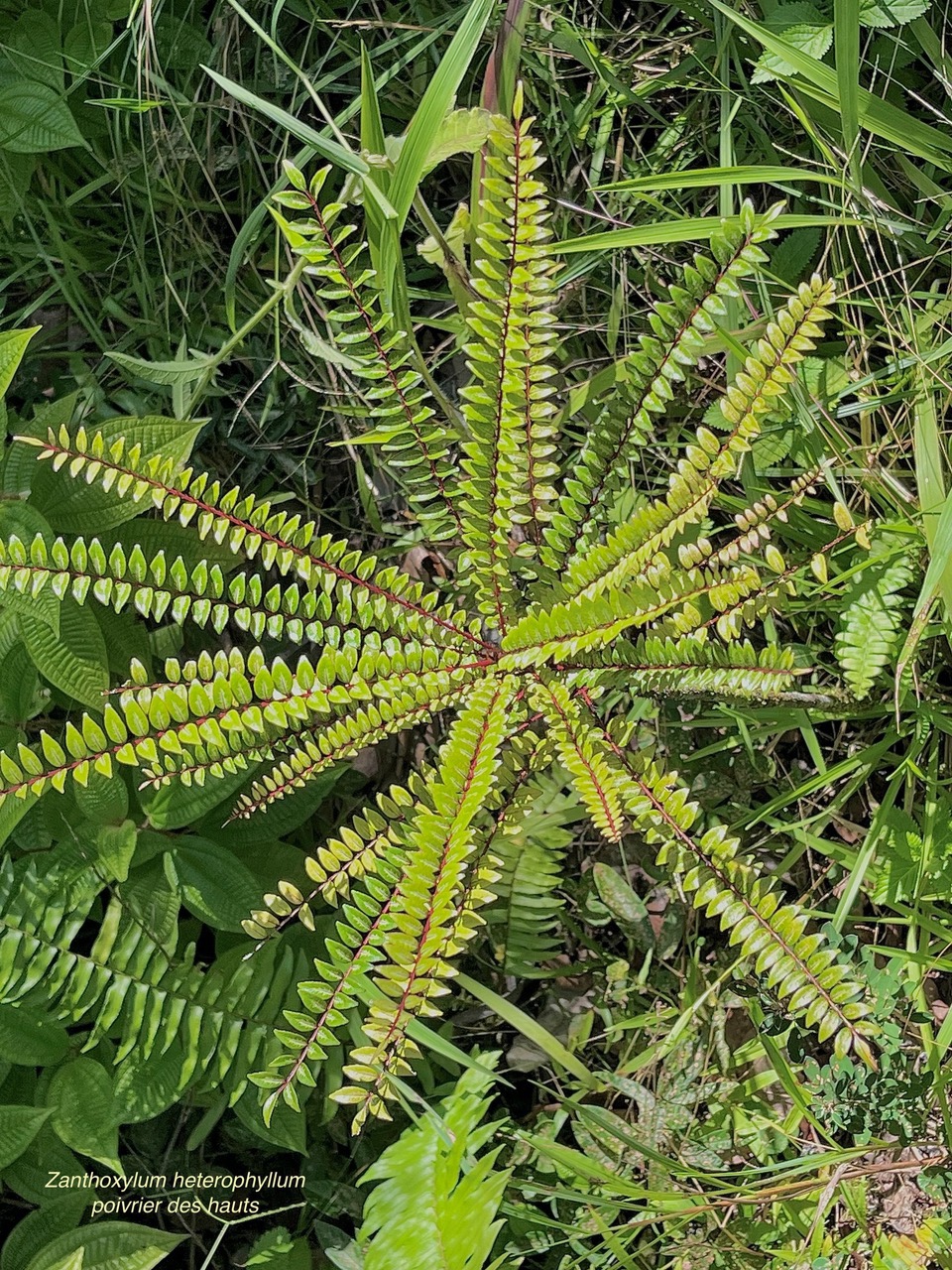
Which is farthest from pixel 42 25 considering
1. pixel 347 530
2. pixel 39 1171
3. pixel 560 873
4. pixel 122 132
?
pixel 39 1171

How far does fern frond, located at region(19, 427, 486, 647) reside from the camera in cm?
153

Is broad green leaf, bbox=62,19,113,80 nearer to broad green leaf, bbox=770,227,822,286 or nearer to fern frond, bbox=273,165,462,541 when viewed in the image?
fern frond, bbox=273,165,462,541

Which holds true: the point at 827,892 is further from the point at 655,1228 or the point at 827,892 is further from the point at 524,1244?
the point at 524,1244

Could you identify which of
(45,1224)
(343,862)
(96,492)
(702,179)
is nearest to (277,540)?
(96,492)

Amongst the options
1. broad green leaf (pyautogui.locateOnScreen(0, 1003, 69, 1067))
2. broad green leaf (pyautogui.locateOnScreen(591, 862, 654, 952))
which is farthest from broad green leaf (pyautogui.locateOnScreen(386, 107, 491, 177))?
broad green leaf (pyautogui.locateOnScreen(0, 1003, 69, 1067))

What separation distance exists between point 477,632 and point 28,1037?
0.99 meters

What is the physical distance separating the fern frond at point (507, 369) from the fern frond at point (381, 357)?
0.29ft

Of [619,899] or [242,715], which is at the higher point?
[242,715]

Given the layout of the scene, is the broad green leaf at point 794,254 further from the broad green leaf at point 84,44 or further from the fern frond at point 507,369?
the broad green leaf at point 84,44

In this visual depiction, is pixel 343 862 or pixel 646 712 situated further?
pixel 646 712

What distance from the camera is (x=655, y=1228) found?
1.90 meters

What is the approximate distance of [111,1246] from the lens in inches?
69.9

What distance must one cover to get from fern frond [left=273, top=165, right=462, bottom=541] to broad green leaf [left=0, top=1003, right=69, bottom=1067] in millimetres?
1023

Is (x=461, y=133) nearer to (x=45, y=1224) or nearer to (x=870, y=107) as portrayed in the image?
(x=870, y=107)
